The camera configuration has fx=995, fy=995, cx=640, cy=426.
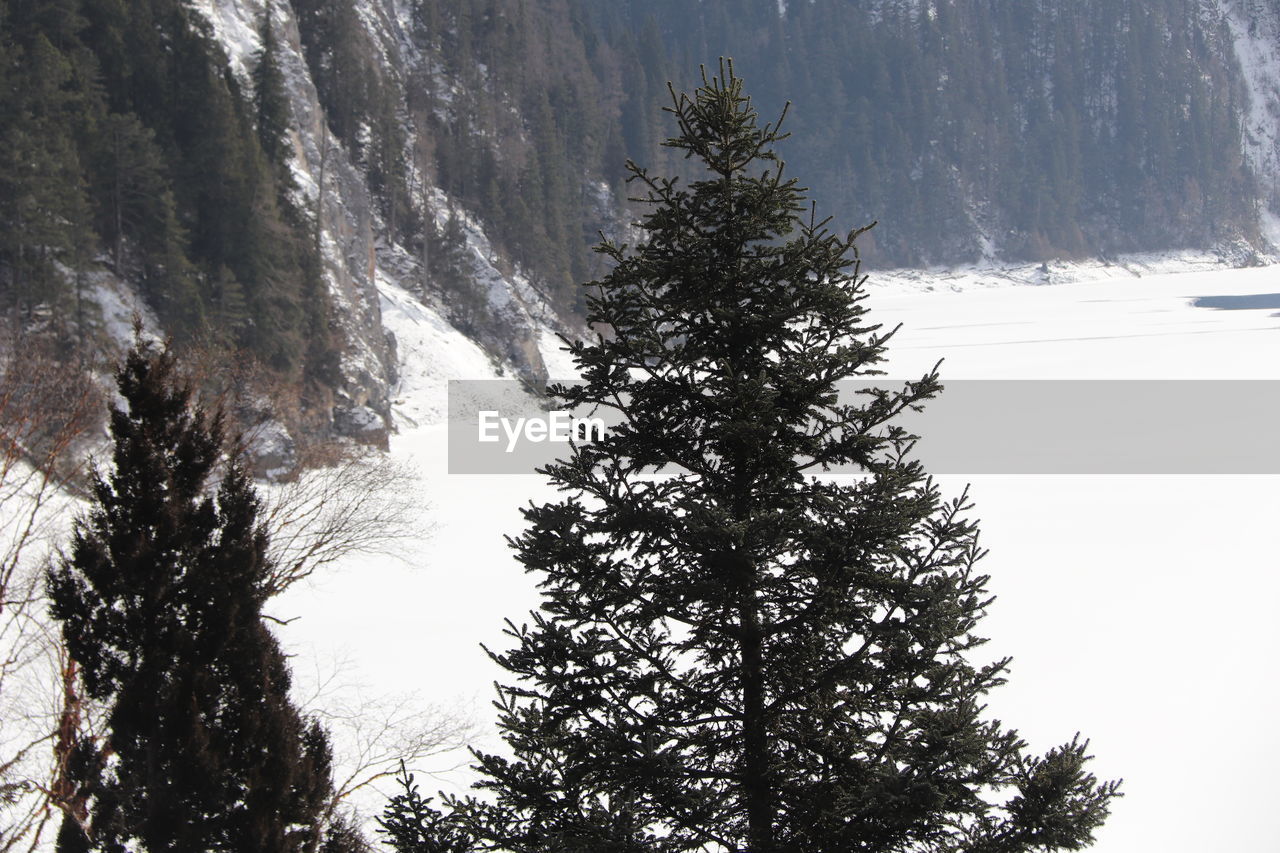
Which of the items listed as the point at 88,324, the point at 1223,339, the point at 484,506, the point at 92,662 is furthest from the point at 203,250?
the point at 1223,339

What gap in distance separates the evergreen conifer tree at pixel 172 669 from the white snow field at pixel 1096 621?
23.5 ft

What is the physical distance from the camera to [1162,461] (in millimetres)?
31109

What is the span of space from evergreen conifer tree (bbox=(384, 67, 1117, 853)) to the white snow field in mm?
9654

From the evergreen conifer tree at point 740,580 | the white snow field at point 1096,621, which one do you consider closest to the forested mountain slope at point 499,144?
the white snow field at point 1096,621

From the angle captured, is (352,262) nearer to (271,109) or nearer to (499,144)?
(271,109)

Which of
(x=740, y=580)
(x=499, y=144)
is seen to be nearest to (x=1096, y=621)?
(x=740, y=580)

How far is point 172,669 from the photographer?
8.18m

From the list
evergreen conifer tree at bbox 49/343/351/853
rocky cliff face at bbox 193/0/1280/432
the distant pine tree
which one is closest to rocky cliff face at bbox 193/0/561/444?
rocky cliff face at bbox 193/0/1280/432

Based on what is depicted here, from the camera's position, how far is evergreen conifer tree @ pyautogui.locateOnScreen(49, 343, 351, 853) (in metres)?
8.00

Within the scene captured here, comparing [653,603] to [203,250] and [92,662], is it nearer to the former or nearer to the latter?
[92,662]

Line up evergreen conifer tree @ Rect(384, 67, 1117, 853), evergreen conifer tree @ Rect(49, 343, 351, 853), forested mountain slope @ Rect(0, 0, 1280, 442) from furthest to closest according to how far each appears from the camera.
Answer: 1. forested mountain slope @ Rect(0, 0, 1280, 442)
2. evergreen conifer tree @ Rect(49, 343, 351, 853)
3. evergreen conifer tree @ Rect(384, 67, 1117, 853)

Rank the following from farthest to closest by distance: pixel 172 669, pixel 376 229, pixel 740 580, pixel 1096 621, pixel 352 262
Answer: pixel 376 229 < pixel 352 262 < pixel 1096 621 < pixel 172 669 < pixel 740 580

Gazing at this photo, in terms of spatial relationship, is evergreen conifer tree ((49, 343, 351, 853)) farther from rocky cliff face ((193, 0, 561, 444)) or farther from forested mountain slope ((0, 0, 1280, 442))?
rocky cliff face ((193, 0, 561, 444))

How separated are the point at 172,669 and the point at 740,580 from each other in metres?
5.24
